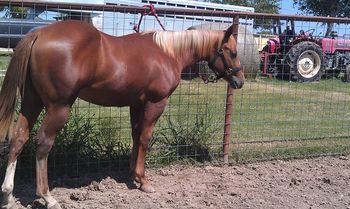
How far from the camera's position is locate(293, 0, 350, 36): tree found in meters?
30.7

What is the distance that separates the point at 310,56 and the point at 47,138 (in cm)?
1293

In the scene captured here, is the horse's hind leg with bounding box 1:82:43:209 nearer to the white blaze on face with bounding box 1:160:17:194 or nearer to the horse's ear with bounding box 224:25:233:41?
the white blaze on face with bounding box 1:160:17:194

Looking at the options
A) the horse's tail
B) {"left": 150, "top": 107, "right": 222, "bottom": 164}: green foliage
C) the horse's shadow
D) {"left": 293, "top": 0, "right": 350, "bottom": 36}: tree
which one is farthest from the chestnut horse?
{"left": 293, "top": 0, "right": 350, "bottom": 36}: tree

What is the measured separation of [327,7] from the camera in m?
31.7

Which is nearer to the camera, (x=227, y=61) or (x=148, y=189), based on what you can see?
(x=148, y=189)

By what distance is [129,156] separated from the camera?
5.82 metres

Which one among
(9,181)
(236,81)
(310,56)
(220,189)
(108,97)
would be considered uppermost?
(310,56)

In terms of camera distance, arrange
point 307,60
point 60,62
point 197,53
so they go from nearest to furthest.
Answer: point 60,62 < point 197,53 < point 307,60

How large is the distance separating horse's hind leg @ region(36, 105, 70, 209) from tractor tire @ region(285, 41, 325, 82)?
1063 cm

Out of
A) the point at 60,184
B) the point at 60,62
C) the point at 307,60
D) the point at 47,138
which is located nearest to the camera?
the point at 60,62

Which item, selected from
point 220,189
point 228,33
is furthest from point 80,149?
point 228,33

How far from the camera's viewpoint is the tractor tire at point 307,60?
14.2m

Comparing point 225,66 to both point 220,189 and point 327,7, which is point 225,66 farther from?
point 327,7

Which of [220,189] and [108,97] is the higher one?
[108,97]
